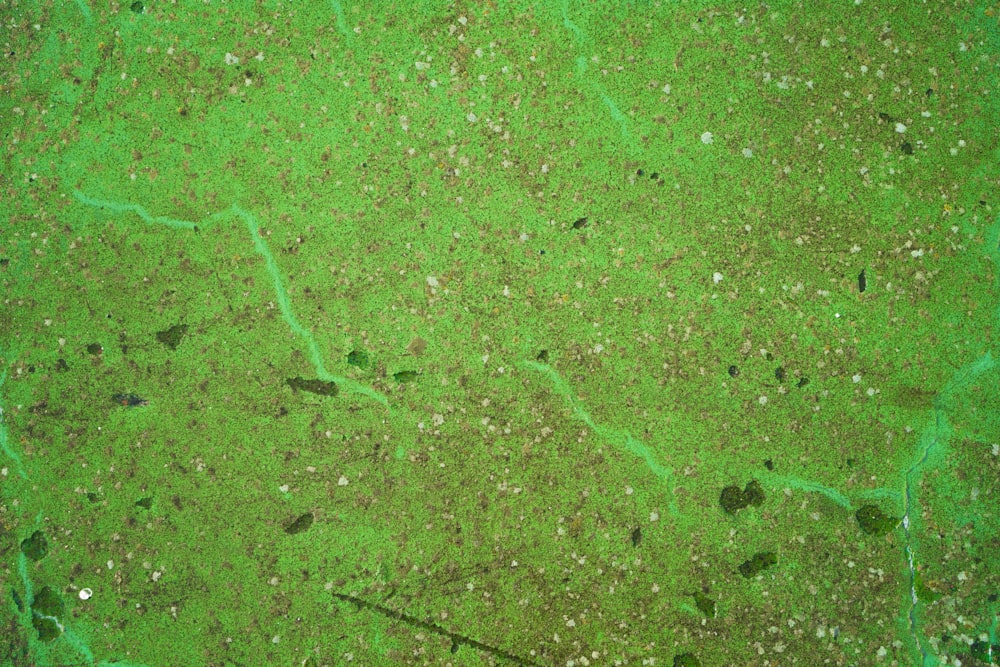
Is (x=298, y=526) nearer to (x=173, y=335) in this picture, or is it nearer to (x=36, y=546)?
(x=173, y=335)

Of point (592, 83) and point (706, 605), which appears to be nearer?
point (706, 605)

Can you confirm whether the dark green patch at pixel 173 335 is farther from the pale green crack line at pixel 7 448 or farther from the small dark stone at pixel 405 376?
the small dark stone at pixel 405 376

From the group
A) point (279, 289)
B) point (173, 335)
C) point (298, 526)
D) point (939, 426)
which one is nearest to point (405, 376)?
point (279, 289)

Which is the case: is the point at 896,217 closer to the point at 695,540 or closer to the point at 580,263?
the point at 580,263

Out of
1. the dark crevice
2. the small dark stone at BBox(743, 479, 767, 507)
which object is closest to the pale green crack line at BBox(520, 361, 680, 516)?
the small dark stone at BBox(743, 479, 767, 507)

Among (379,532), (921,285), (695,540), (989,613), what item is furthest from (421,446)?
(989,613)

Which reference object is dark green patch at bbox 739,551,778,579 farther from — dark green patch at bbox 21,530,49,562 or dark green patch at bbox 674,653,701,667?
dark green patch at bbox 21,530,49,562

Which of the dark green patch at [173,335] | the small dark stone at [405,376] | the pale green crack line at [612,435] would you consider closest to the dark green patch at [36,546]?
the dark green patch at [173,335]
